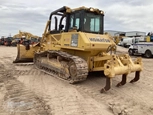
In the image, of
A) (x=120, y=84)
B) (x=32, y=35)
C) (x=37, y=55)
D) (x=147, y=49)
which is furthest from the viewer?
(x=32, y=35)

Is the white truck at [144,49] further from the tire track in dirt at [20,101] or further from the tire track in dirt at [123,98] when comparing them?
the tire track in dirt at [20,101]

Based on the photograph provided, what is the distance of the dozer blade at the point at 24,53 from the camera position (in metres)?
10.2

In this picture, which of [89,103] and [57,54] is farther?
[57,54]

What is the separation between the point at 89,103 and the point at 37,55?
5269 millimetres

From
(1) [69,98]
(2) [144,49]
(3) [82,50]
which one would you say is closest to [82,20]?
(3) [82,50]

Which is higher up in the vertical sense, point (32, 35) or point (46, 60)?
point (32, 35)

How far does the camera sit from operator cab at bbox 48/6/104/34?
7.04 meters

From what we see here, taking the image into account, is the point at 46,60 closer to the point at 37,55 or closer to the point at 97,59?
the point at 37,55

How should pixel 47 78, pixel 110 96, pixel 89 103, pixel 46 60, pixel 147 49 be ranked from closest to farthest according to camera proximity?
pixel 89 103, pixel 110 96, pixel 47 78, pixel 46 60, pixel 147 49

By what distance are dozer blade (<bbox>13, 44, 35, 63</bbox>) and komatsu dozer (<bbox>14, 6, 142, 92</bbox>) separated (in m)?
2.00

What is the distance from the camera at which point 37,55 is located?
9453 millimetres

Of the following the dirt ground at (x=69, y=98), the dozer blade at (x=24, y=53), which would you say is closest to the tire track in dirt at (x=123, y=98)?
the dirt ground at (x=69, y=98)

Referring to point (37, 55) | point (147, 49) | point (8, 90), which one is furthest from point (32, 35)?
point (8, 90)

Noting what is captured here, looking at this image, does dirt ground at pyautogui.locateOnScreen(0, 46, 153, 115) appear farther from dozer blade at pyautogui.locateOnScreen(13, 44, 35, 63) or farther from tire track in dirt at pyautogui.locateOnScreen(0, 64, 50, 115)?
dozer blade at pyautogui.locateOnScreen(13, 44, 35, 63)
